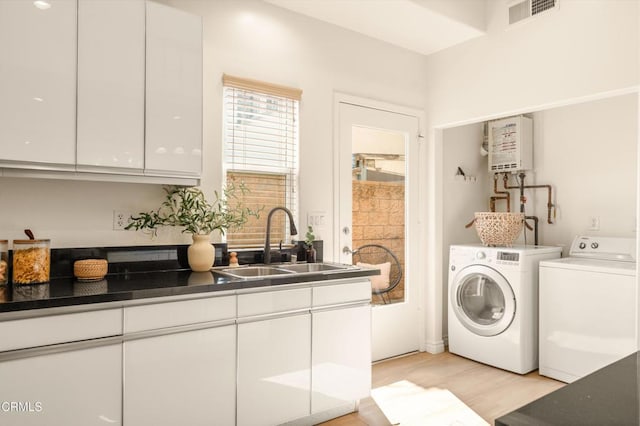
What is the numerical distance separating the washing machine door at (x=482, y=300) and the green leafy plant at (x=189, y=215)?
2.05m

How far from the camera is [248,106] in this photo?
2.95 meters

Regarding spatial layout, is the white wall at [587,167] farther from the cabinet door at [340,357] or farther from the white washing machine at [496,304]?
the cabinet door at [340,357]

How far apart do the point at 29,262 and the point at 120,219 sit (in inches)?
21.3

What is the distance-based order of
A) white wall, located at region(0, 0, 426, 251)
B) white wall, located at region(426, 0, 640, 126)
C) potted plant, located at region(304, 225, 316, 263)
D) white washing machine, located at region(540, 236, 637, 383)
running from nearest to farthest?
white wall, located at region(0, 0, 426, 251)
white wall, located at region(426, 0, 640, 126)
white washing machine, located at region(540, 236, 637, 383)
potted plant, located at region(304, 225, 316, 263)

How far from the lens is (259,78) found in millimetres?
3014

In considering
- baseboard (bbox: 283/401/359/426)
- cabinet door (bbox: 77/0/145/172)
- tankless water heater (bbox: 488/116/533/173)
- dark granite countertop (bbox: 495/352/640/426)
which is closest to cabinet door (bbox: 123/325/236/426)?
baseboard (bbox: 283/401/359/426)

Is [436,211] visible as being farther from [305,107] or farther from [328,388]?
[328,388]

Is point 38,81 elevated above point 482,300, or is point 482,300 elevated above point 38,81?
point 38,81

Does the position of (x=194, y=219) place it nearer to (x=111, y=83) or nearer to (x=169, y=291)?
(x=169, y=291)

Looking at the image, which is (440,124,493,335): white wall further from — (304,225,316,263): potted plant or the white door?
(304,225,316,263): potted plant

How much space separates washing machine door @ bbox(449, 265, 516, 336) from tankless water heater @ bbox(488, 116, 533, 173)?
46.0 inches

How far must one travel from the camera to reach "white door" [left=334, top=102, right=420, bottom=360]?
349 cm

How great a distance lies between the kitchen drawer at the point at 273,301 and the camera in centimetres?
224

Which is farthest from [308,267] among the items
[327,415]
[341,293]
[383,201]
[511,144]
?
[511,144]
